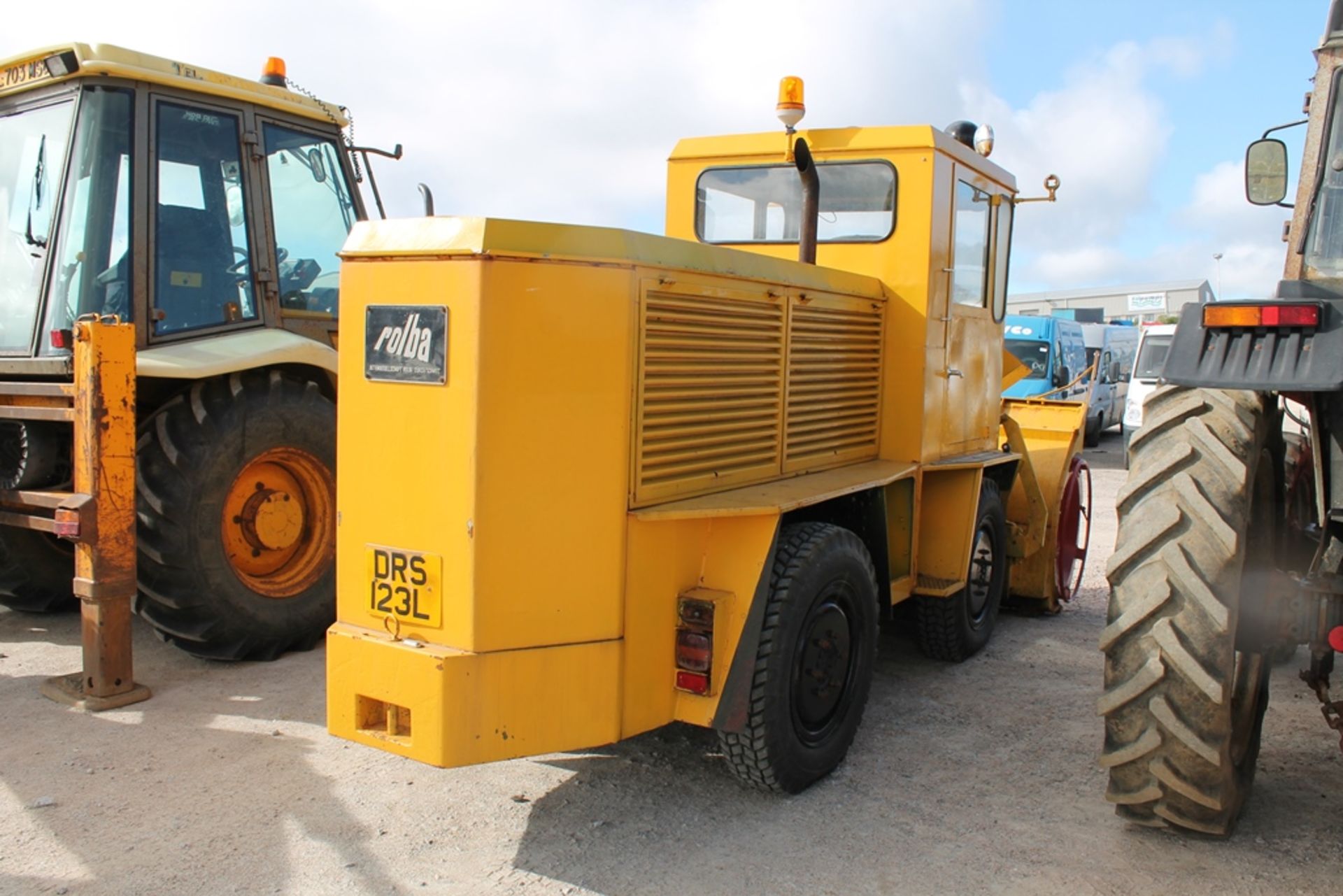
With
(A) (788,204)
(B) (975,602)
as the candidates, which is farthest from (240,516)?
(B) (975,602)

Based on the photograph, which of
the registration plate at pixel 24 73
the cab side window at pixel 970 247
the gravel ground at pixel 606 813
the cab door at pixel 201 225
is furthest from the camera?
the cab side window at pixel 970 247

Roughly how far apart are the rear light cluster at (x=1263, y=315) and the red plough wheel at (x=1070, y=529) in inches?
156

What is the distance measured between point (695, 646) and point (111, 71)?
13.3 ft

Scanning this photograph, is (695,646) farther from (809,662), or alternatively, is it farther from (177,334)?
(177,334)

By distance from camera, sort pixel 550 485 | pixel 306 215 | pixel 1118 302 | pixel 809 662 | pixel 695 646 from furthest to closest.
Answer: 1. pixel 1118 302
2. pixel 306 215
3. pixel 809 662
4. pixel 695 646
5. pixel 550 485

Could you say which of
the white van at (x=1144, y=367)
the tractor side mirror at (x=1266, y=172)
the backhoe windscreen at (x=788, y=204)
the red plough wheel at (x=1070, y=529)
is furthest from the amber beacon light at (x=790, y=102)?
the white van at (x=1144, y=367)

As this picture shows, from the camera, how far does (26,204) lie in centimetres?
554

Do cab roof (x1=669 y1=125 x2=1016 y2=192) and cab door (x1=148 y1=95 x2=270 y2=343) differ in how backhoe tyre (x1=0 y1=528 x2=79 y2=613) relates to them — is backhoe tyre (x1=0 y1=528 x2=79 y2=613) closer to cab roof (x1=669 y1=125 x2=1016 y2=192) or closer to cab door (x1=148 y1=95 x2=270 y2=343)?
cab door (x1=148 y1=95 x2=270 y2=343)

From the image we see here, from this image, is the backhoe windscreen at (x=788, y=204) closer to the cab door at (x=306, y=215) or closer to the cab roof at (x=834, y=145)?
the cab roof at (x=834, y=145)

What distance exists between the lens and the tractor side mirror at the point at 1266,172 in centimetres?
387

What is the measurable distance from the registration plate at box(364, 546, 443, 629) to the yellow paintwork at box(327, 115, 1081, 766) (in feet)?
0.10

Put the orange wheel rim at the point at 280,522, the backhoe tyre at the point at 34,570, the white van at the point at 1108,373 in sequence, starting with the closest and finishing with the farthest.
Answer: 1. the orange wheel rim at the point at 280,522
2. the backhoe tyre at the point at 34,570
3. the white van at the point at 1108,373

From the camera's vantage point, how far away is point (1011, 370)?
24.3 feet

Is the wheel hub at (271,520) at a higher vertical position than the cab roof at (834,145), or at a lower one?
lower
